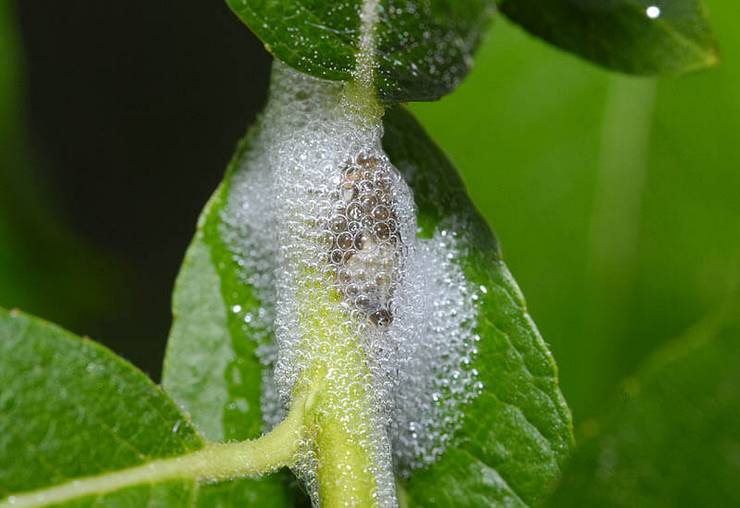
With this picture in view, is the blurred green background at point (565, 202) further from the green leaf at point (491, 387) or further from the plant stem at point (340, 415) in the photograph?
the plant stem at point (340, 415)

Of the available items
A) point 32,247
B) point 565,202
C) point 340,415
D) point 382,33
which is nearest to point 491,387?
point 340,415

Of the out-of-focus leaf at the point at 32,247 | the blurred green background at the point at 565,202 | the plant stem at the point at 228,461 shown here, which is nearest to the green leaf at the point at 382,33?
the plant stem at the point at 228,461

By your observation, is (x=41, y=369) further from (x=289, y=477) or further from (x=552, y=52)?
(x=552, y=52)

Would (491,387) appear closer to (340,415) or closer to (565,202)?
(340,415)

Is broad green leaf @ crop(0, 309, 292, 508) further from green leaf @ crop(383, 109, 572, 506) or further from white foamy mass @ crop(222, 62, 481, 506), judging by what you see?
green leaf @ crop(383, 109, 572, 506)

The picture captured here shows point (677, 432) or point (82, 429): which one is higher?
point (677, 432)

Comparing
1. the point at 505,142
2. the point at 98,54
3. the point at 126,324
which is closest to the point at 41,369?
the point at 505,142
